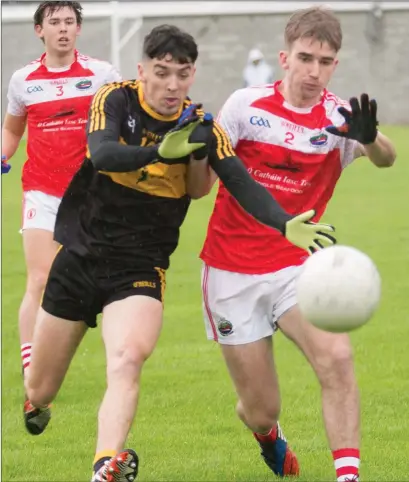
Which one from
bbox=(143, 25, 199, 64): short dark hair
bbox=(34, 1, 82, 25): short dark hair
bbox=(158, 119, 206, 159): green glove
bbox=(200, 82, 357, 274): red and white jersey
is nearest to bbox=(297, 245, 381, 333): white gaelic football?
bbox=(158, 119, 206, 159): green glove

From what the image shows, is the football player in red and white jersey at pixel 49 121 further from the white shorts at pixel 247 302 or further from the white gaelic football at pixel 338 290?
the white gaelic football at pixel 338 290

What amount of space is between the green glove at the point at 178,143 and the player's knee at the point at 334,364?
48.5 inches

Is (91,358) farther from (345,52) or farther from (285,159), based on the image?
(345,52)

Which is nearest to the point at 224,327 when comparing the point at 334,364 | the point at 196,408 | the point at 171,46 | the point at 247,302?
the point at 247,302

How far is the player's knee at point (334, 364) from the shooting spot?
6.34 m

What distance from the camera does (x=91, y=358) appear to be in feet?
35.8

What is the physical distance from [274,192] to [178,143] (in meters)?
0.92

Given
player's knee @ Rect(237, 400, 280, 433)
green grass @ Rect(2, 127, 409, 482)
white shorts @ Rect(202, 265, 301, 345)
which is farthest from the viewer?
green grass @ Rect(2, 127, 409, 482)

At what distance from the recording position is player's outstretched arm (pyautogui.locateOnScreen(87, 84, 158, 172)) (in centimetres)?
591

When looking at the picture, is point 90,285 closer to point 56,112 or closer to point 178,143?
point 178,143

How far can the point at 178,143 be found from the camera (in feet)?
19.4

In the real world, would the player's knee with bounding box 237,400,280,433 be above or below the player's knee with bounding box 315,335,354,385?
below

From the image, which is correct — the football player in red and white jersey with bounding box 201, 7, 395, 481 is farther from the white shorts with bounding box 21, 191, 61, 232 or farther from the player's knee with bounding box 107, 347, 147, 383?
the white shorts with bounding box 21, 191, 61, 232

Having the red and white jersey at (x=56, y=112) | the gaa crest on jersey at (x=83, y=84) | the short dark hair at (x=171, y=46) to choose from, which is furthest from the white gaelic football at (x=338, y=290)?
the gaa crest on jersey at (x=83, y=84)
